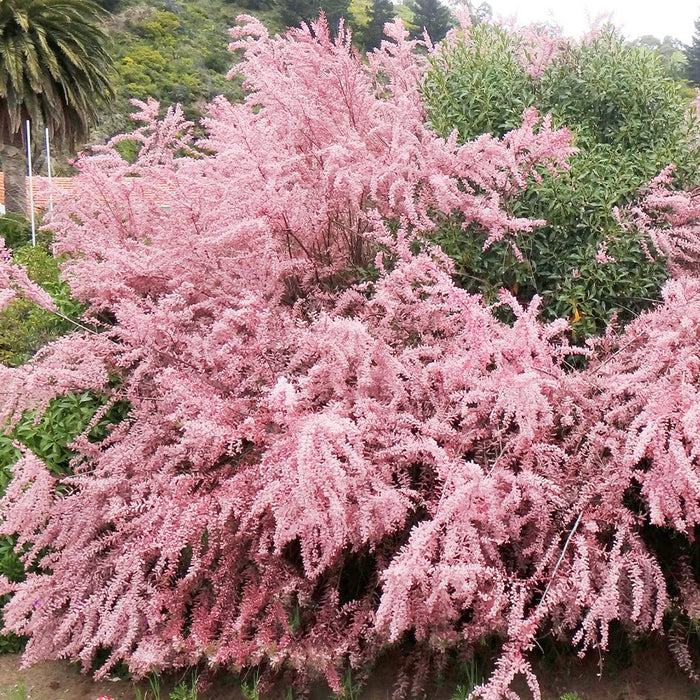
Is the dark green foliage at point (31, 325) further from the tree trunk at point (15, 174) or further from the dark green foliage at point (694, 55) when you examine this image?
the dark green foliage at point (694, 55)

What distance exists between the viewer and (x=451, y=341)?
2.92 m

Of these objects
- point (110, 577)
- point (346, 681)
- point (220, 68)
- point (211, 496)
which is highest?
point (220, 68)

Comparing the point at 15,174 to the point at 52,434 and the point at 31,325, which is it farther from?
the point at 52,434

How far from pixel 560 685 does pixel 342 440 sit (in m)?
1.21

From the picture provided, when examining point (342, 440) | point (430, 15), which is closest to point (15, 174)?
point (342, 440)

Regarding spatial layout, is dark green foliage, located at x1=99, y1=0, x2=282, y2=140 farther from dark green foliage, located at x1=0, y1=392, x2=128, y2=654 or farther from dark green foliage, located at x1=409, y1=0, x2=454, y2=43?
dark green foliage, located at x1=0, y1=392, x2=128, y2=654

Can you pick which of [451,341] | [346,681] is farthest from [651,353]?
[346,681]

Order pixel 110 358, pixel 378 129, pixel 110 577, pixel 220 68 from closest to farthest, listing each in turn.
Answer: pixel 110 577
pixel 110 358
pixel 378 129
pixel 220 68

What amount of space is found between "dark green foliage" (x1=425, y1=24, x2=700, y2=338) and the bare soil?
1358mm

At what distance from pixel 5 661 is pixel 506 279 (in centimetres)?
273

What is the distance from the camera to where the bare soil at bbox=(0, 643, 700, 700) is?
251cm

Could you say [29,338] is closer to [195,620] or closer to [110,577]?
[110,577]

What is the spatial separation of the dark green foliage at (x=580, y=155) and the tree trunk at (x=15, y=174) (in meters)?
11.1

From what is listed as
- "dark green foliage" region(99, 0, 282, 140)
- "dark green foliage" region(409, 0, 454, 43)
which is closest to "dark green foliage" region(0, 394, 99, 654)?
"dark green foliage" region(99, 0, 282, 140)
